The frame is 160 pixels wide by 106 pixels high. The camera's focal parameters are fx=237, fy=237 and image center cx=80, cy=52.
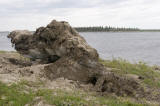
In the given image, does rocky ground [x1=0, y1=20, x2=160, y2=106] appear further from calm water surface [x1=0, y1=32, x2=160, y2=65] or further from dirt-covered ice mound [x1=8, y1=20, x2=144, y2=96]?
calm water surface [x1=0, y1=32, x2=160, y2=65]

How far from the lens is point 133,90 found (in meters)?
11.6

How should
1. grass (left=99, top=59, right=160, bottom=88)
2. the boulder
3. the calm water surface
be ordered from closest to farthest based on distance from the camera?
1. the boulder
2. grass (left=99, top=59, right=160, bottom=88)
3. the calm water surface

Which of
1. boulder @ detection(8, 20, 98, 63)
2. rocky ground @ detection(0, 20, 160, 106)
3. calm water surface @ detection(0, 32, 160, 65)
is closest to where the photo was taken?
rocky ground @ detection(0, 20, 160, 106)

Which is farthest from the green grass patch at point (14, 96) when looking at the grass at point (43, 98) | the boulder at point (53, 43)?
the boulder at point (53, 43)

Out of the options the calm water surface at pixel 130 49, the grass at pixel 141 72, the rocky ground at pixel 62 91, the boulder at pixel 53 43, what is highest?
the boulder at pixel 53 43

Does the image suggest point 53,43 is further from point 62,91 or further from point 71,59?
point 62,91

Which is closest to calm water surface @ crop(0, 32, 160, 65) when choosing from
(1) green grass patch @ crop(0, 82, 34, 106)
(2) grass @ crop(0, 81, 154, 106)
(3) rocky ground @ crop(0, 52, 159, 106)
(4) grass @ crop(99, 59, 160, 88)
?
(4) grass @ crop(99, 59, 160, 88)

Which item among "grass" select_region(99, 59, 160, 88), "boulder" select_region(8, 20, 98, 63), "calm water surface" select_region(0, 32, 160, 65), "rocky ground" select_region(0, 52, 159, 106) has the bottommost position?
"calm water surface" select_region(0, 32, 160, 65)

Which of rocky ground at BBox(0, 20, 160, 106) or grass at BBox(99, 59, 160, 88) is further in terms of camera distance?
grass at BBox(99, 59, 160, 88)

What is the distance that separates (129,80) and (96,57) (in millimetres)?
2113

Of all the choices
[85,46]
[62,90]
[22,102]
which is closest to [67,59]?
[85,46]

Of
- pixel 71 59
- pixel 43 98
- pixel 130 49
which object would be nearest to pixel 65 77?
pixel 71 59

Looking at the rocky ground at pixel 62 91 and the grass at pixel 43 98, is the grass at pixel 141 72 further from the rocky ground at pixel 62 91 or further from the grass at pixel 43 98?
the grass at pixel 43 98

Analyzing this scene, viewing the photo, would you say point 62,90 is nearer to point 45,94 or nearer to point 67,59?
point 45,94
